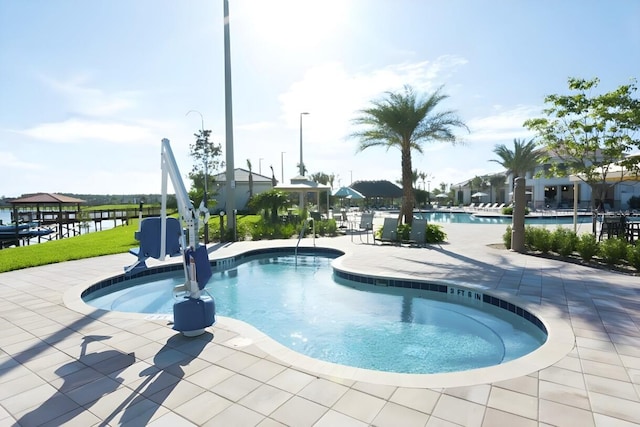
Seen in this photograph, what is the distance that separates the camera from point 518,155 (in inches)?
1240

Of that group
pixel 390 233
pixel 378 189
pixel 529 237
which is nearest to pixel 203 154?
pixel 378 189

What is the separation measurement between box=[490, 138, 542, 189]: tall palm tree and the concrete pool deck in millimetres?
30074

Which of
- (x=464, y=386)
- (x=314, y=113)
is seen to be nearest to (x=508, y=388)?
(x=464, y=386)

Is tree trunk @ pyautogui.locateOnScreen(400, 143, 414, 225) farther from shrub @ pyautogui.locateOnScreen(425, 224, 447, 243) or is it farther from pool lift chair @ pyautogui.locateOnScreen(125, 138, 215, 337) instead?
pool lift chair @ pyautogui.locateOnScreen(125, 138, 215, 337)

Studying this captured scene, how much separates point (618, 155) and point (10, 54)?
17.7m

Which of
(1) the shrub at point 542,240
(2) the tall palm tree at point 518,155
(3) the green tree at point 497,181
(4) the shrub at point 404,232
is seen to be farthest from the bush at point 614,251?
(3) the green tree at point 497,181

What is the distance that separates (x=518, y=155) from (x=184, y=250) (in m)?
34.2

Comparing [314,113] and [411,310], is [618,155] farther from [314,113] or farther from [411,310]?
[314,113]

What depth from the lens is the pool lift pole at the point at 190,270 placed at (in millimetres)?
4117

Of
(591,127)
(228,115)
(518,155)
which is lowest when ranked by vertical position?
(591,127)

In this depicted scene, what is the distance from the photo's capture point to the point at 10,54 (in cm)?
948

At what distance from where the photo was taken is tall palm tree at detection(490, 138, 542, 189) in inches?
1229

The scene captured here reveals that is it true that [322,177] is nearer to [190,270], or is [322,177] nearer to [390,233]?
[390,233]

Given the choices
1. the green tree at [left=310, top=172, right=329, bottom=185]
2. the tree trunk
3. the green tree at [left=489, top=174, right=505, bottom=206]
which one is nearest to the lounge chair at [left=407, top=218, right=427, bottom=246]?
the tree trunk
